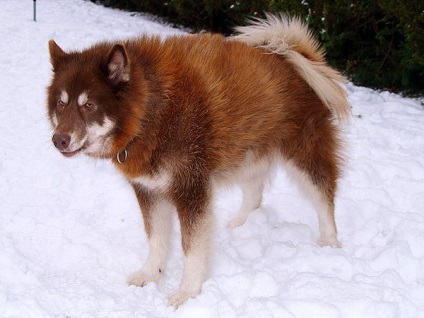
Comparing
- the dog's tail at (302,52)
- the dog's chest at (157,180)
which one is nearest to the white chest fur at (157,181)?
the dog's chest at (157,180)

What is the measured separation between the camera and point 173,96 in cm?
317

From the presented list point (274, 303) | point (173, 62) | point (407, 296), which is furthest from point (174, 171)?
point (407, 296)

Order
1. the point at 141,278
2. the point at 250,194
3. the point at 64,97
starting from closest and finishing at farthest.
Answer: the point at 64,97 → the point at 141,278 → the point at 250,194

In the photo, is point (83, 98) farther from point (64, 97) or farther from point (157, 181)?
point (157, 181)

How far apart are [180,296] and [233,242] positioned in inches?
33.1

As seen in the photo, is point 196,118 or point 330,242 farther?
point 330,242

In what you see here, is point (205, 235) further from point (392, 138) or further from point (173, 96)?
point (392, 138)

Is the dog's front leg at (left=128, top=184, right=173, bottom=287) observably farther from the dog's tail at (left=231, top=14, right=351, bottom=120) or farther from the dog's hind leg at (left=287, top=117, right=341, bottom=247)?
the dog's tail at (left=231, top=14, right=351, bottom=120)

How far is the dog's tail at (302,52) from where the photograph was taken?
149 inches

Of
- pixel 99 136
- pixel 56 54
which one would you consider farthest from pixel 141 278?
pixel 56 54

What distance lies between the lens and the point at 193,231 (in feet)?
10.8

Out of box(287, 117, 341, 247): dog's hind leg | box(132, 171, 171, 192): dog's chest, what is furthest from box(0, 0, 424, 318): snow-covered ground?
box(132, 171, 171, 192): dog's chest

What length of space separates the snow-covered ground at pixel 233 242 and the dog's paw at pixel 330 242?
0.25 ft

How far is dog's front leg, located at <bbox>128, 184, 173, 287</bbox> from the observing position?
358 cm
